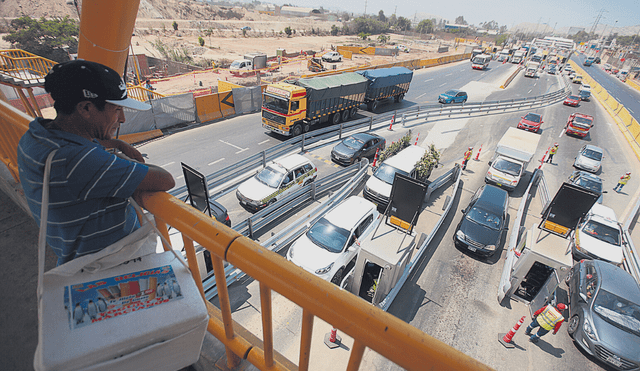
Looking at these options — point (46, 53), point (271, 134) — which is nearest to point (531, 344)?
point (271, 134)

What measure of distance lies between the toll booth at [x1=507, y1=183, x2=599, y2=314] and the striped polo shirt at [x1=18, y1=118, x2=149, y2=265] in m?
9.95

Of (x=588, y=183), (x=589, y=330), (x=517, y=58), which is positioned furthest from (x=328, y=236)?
(x=517, y=58)

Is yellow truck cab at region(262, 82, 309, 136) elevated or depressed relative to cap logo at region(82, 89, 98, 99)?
depressed

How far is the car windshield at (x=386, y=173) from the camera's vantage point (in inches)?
507

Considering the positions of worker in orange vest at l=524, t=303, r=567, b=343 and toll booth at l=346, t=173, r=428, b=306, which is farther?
toll booth at l=346, t=173, r=428, b=306

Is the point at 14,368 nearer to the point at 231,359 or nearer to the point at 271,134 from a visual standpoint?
the point at 231,359

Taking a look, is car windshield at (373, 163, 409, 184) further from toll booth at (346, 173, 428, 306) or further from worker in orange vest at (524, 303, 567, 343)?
worker in orange vest at (524, 303, 567, 343)

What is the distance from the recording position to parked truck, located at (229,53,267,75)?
1336 inches

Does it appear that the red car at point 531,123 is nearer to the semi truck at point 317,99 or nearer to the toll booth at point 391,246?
the semi truck at point 317,99

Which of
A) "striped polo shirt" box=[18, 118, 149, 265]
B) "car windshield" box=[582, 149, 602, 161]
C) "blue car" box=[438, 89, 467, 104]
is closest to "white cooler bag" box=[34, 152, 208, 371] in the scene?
"striped polo shirt" box=[18, 118, 149, 265]

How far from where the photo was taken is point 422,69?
47719 mm

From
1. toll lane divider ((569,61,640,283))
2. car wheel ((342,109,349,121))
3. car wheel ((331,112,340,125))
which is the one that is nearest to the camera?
toll lane divider ((569,61,640,283))

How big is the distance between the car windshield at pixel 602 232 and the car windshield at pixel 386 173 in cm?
705

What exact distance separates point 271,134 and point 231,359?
1855cm
